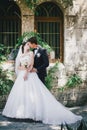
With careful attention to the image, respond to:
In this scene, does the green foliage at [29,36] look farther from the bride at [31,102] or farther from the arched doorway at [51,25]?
the bride at [31,102]

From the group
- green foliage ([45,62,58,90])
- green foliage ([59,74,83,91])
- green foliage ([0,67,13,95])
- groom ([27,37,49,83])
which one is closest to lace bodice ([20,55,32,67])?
groom ([27,37,49,83])

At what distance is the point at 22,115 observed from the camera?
30.0ft

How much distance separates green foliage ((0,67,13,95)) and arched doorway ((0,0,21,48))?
34.8 inches

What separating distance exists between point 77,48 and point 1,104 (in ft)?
8.32

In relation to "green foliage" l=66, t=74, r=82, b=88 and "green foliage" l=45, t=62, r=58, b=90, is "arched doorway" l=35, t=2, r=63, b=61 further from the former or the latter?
"green foliage" l=66, t=74, r=82, b=88

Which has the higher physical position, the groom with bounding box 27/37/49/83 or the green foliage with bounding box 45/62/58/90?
the groom with bounding box 27/37/49/83

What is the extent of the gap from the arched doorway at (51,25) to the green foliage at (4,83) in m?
1.56

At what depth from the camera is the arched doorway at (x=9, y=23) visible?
11.5m

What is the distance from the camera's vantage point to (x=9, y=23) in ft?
37.7

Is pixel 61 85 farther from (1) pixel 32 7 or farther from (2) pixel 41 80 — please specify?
(1) pixel 32 7

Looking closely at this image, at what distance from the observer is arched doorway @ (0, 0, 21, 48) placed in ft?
37.6

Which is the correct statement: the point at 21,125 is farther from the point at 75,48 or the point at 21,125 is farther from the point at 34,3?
the point at 34,3

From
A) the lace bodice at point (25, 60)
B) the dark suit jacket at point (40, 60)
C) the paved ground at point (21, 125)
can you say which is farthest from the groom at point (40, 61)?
the paved ground at point (21, 125)

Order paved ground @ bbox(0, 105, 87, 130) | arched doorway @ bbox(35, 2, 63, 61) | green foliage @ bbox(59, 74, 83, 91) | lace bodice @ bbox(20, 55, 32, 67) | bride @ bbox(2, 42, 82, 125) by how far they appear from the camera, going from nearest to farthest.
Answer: paved ground @ bbox(0, 105, 87, 130)
bride @ bbox(2, 42, 82, 125)
lace bodice @ bbox(20, 55, 32, 67)
green foliage @ bbox(59, 74, 83, 91)
arched doorway @ bbox(35, 2, 63, 61)
